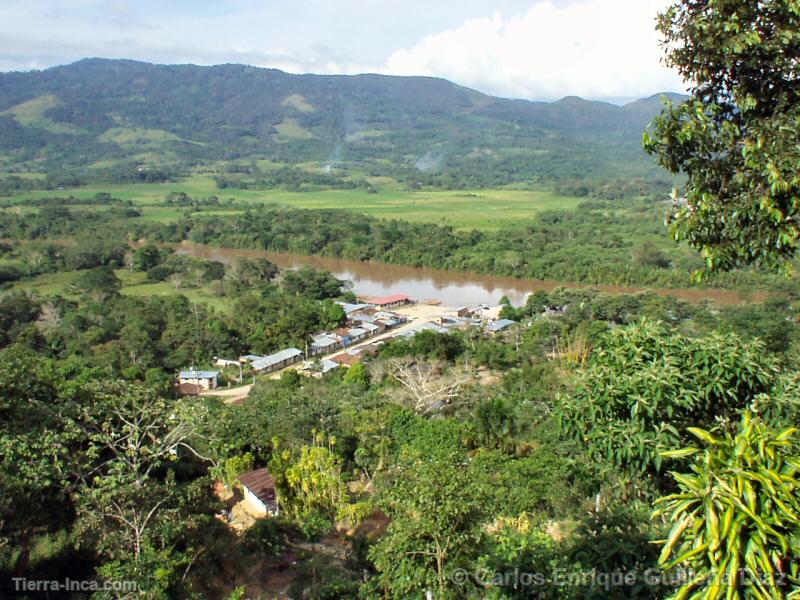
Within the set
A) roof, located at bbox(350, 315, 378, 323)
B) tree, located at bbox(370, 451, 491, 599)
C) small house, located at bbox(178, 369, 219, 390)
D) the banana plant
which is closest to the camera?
the banana plant

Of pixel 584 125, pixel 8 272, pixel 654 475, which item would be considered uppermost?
pixel 584 125

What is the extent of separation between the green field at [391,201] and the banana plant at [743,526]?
3484cm

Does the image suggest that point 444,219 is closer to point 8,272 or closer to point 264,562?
point 8,272

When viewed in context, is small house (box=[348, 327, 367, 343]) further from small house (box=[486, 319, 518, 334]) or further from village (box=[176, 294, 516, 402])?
small house (box=[486, 319, 518, 334])

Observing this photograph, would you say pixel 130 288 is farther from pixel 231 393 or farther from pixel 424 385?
pixel 424 385

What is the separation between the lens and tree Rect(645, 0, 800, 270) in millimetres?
1876

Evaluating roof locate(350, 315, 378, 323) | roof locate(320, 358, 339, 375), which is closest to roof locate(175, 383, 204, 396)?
roof locate(320, 358, 339, 375)

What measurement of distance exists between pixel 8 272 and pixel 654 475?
27034 millimetres

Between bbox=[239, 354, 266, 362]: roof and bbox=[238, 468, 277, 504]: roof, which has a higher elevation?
bbox=[238, 468, 277, 504]: roof

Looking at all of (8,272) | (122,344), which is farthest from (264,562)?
(8,272)

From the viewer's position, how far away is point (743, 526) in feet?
3.97

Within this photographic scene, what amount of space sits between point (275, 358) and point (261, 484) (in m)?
8.38

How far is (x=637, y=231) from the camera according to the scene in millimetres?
32688

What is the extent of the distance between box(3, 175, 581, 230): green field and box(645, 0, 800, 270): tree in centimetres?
3388
